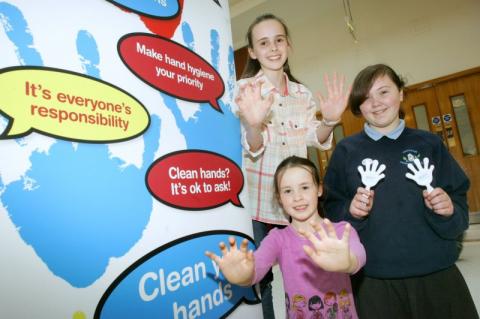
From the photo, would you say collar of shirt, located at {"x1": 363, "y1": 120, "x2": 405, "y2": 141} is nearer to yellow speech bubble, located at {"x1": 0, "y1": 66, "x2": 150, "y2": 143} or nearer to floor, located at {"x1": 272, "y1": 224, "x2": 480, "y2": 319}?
yellow speech bubble, located at {"x1": 0, "y1": 66, "x2": 150, "y2": 143}

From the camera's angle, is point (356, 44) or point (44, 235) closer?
point (44, 235)

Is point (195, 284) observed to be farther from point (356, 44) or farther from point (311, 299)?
point (356, 44)

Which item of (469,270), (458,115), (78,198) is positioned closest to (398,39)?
(458,115)

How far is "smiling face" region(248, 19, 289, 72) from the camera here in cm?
145

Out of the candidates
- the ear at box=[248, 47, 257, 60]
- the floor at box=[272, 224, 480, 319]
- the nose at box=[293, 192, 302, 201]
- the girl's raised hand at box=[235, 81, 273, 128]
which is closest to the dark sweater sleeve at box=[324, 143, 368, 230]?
the nose at box=[293, 192, 302, 201]

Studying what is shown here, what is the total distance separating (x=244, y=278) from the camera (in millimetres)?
915

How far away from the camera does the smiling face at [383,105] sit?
4.10 ft

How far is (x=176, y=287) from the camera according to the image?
3.12ft

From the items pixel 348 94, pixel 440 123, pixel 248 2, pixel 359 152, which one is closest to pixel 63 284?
pixel 359 152

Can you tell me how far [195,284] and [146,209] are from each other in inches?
12.5

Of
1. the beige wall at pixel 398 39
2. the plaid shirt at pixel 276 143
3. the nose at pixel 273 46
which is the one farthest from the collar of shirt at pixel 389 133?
the beige wall at pixel 398 39

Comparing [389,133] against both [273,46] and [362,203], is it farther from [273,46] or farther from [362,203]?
[273,46]

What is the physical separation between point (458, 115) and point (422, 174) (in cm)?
412

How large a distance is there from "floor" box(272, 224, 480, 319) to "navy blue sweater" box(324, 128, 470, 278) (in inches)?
49.7
